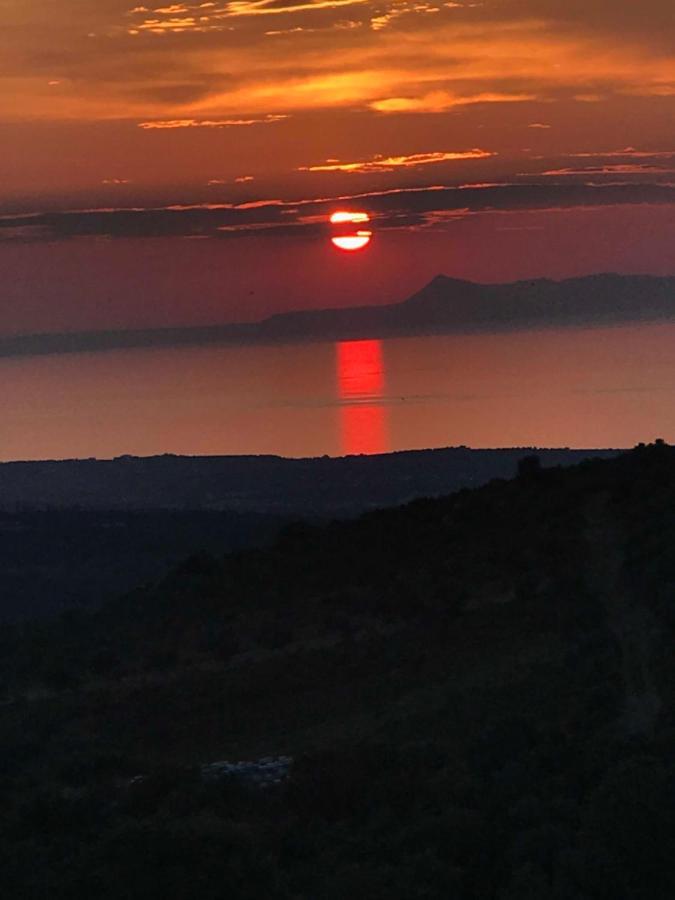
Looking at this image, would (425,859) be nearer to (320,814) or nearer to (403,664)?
(320,814)

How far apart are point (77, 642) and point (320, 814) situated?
11358mm

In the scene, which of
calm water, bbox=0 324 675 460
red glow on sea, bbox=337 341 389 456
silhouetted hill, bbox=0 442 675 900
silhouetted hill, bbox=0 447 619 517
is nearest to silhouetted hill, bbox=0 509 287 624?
silhouetted hill, bbox=0 447 619 517

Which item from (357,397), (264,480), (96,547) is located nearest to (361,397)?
(357,397)

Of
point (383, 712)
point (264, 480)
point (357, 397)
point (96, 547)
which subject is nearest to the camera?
point (383, 712)

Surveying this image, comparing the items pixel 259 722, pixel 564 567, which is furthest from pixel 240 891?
pixel 564 567

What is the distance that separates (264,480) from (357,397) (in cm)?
5723

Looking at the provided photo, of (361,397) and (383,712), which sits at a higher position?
(361,397)

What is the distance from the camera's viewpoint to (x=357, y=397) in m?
123

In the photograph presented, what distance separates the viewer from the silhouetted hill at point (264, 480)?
194 feet

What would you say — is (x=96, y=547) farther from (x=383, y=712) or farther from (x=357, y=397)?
(x=357, y=397)

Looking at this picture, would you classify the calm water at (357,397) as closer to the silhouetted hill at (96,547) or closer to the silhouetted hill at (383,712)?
the silhouetted hill at (96,547)

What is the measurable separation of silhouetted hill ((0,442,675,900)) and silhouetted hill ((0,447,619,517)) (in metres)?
27.9

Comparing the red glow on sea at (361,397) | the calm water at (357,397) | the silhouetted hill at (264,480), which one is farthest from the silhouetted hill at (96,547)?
A: the calm water at (357,397)

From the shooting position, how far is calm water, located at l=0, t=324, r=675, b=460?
3558 inches
